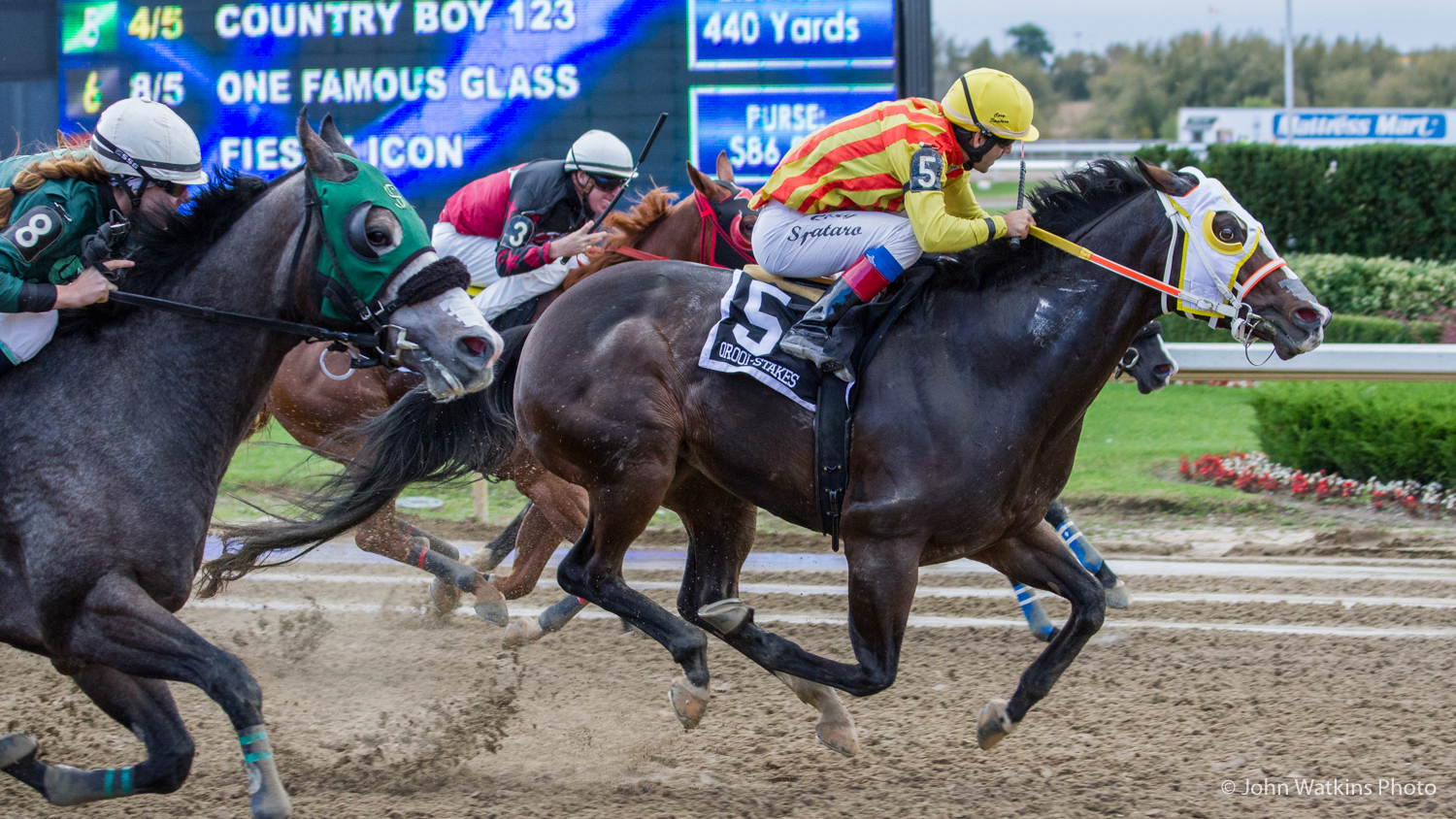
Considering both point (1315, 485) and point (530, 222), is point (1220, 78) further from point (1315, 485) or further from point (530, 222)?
point (530, 222)

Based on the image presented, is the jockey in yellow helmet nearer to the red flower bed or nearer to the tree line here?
the red flower bed

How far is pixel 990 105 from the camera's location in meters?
3.87

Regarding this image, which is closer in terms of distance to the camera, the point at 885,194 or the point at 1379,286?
the point at 885,194

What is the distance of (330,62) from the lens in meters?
8.74

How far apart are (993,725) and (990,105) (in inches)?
74.4

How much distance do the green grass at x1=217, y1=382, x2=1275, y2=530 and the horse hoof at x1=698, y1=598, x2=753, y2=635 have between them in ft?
8.58

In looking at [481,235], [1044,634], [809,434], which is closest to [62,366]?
[809,434]

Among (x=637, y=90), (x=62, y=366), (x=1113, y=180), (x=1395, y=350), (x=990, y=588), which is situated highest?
(x=637, y=90)

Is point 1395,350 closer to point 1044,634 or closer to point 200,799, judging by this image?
point 1044,634

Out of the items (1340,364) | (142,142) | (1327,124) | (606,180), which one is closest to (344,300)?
(142,142)

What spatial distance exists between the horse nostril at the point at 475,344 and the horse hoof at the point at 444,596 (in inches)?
105

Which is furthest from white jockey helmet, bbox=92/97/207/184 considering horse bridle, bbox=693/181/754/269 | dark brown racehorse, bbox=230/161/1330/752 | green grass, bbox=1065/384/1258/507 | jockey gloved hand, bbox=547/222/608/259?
green grass, bbox=1065/384/1258/507

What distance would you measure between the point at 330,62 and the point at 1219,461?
21.2 ft

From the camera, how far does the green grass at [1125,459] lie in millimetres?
7664
